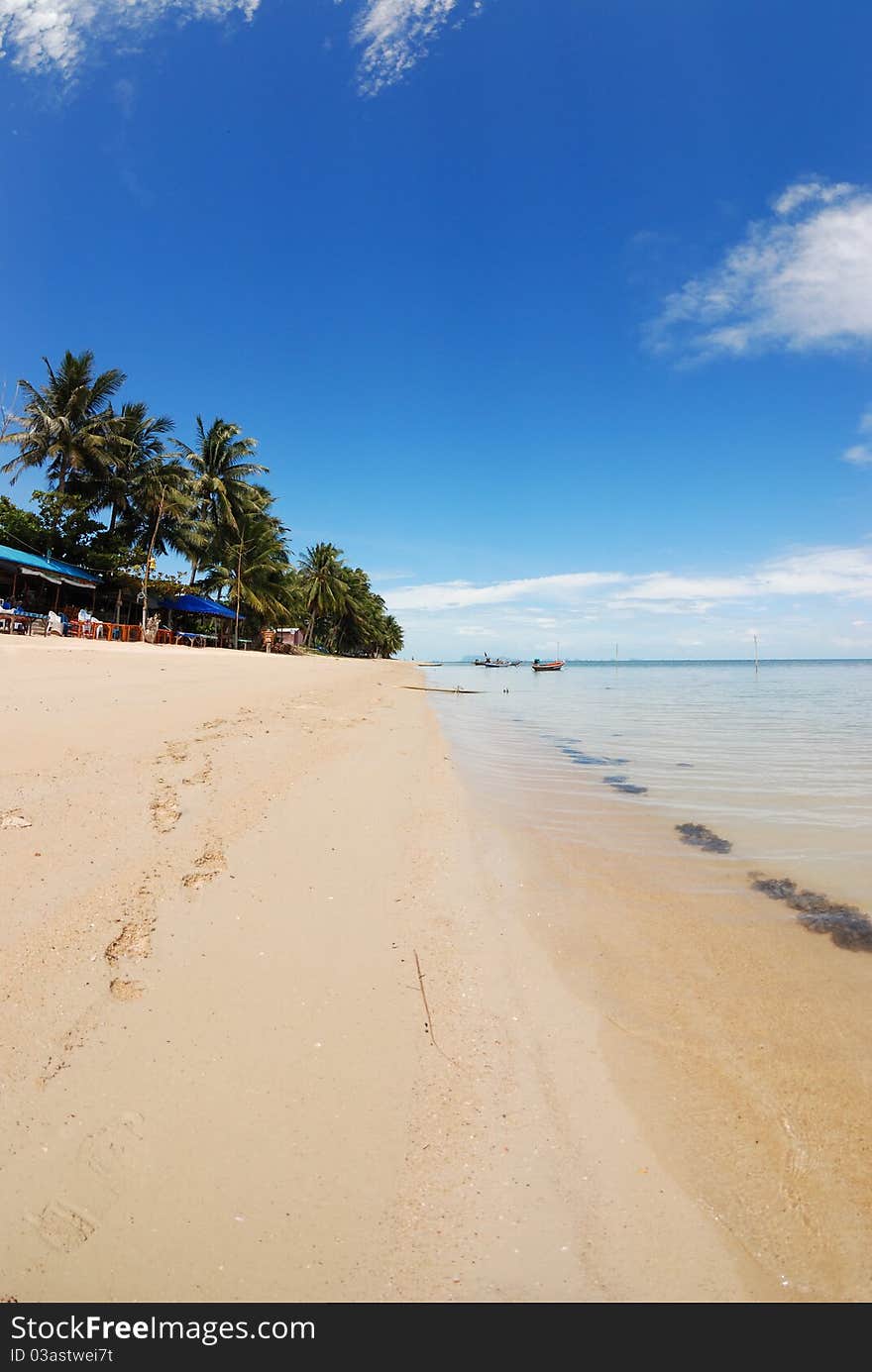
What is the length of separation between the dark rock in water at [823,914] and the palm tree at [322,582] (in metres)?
57.8

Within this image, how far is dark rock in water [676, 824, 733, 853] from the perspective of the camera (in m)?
5.78

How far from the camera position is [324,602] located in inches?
2419

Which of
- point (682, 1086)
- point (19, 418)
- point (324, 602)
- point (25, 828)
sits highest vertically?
point (19, 418)

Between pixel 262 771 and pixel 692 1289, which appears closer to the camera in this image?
pixel 692 1289

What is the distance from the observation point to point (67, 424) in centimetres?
3297

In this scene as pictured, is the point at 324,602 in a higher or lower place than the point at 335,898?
higher

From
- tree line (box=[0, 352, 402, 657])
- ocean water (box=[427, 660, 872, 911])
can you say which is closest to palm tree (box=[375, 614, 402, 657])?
tree line (box=[0, 352, 402, 657])

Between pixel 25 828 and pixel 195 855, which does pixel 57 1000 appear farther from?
pixel 25 828

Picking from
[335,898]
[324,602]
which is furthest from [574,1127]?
[324,602]

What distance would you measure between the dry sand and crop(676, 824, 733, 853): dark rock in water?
138 cm

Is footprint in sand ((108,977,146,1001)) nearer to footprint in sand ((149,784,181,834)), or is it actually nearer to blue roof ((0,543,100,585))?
footprint in sand ((149,784,181,834))

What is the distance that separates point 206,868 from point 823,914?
441 cm

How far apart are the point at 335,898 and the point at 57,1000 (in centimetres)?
165

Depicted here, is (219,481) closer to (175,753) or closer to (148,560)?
(148,560)
